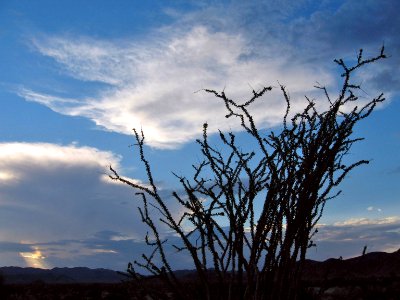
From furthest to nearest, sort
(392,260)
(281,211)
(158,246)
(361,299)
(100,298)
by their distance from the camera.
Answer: (392,260), (100,298), (361,299), (158,246), (281,211)

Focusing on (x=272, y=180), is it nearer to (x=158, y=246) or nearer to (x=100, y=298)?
(x=158, y=246)

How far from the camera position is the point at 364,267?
36.2m

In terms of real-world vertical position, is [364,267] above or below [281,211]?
above

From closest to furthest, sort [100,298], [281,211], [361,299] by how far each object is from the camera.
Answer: [281,211]
[361,299]
[100,298]

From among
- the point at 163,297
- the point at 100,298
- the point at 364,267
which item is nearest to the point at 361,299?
the point at 100,298

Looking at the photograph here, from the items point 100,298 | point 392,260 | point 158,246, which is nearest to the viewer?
point 158,246

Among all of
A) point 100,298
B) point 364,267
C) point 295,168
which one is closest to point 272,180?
point 295,168

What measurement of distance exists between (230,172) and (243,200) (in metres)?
Answer: 0.22

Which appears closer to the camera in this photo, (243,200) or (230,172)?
(243,200)

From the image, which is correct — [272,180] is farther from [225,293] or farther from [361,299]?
[361,299]

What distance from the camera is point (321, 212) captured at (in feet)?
8.49

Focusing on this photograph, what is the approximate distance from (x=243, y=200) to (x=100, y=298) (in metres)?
13.4

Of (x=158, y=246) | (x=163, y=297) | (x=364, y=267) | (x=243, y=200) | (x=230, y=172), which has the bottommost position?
(x=163, y=297)

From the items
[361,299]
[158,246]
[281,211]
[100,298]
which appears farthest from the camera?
[100,298]
